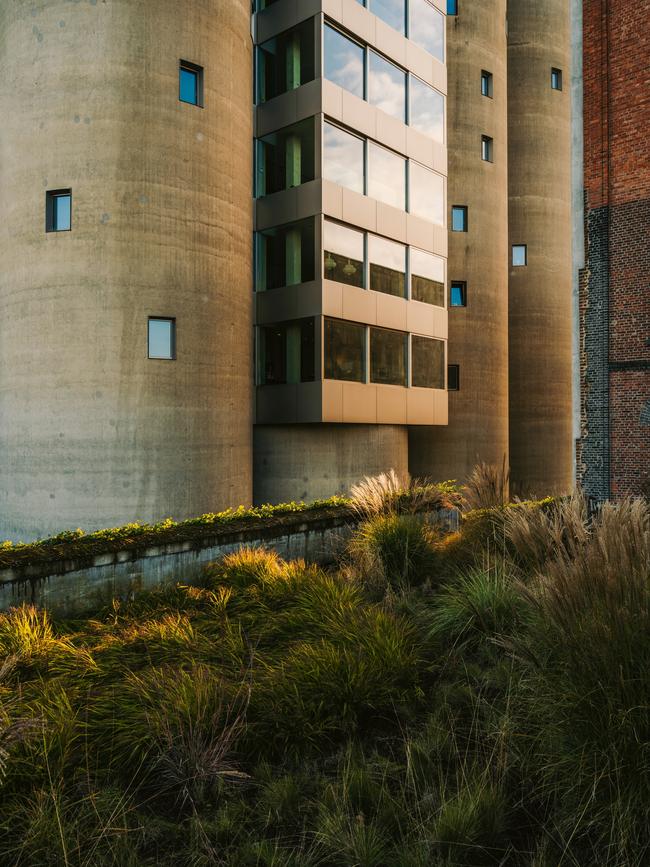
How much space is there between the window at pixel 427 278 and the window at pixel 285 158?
4533 mm

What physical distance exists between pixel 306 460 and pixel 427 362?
5.71 metres

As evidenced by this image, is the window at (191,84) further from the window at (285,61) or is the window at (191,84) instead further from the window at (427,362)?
the window at (427,362)

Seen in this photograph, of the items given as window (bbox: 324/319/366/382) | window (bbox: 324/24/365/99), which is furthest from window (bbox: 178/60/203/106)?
window (bbox: 324/319/366/382)

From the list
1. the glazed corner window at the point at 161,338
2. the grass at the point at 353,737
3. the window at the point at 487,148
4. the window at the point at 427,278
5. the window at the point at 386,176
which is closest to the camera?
the grass at the point at 353,737

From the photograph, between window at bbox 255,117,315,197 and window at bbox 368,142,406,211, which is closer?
window at bbox 255,117,315,197

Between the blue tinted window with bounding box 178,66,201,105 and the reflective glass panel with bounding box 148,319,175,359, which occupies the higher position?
the blue tinted window with bounding box 178,66,201,105

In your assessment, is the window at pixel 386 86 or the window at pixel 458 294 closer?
the window at pixel 386 86

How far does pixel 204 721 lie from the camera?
15.8 ft

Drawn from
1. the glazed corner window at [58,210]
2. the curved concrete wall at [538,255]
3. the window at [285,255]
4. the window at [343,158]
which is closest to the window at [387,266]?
the window at [343,158]

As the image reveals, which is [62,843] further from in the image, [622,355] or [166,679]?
[622,355]

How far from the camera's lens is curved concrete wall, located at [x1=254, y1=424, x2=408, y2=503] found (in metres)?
19.4

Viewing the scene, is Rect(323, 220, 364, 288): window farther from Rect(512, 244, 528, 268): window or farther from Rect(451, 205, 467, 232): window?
Rect(512, 244, 528, 268): window

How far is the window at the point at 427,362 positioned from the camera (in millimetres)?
21672

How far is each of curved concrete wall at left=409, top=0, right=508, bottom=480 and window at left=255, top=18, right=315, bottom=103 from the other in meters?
8.26
